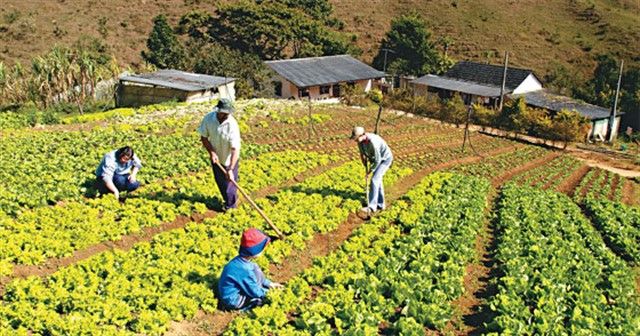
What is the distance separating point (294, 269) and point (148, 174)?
6.05 m

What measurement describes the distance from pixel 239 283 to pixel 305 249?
289 centimetres

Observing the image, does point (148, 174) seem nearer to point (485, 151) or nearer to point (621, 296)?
point (621, 296)

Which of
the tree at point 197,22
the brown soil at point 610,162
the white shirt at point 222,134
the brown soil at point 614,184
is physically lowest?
the brown soil at point 610,162

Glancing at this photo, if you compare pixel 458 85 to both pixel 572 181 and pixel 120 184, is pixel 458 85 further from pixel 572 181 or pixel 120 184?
pixel 120 184

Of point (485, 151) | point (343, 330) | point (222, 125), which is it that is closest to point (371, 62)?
point (485, 151)

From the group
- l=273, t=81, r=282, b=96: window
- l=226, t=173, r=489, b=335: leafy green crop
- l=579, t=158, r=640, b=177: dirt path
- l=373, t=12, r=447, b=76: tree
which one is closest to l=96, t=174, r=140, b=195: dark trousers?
l=226, t=173, r=489, b=335: leafy green crop

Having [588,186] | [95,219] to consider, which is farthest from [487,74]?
[95,219]

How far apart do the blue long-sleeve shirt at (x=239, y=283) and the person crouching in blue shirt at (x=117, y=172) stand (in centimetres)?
499

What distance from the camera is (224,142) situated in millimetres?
11344

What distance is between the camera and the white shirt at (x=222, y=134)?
11.2 m

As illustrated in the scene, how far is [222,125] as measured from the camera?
11180mm

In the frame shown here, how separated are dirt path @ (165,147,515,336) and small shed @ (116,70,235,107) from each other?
20.3 m

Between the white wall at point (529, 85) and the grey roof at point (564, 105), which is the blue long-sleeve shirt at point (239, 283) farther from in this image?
the white wall at point (529, 85)

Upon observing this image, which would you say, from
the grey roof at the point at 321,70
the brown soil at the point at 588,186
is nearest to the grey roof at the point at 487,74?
the grey roof at the point at 321,70
